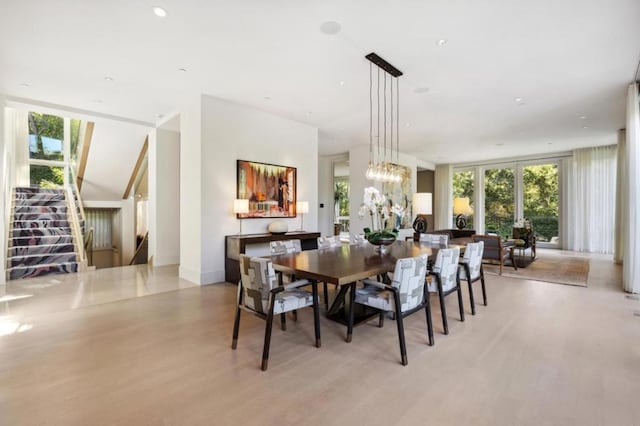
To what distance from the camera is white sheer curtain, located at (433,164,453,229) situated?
11297mm

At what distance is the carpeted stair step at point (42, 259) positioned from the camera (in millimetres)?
5348

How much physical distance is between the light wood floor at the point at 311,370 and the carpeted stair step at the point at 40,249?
257cm

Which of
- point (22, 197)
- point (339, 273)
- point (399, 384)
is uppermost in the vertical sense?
point (22, 197)

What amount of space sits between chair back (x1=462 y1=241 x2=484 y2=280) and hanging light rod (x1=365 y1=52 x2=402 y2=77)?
2.37 m

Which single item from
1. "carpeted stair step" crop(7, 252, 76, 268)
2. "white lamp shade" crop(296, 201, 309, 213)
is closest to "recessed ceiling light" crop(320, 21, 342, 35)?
"white lamp shade" crop(296, 201, 309, 213)

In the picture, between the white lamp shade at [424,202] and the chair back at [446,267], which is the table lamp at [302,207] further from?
the chair back at [446,267]

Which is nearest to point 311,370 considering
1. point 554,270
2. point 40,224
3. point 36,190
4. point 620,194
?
point 554,270

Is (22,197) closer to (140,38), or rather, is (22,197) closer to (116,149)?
(116,149)

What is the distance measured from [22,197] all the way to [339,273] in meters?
8.16

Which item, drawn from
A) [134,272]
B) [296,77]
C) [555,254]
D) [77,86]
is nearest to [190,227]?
[134,272]

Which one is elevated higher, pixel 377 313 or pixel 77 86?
pixel 77 86

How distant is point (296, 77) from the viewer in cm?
415

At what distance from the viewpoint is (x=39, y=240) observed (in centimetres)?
589

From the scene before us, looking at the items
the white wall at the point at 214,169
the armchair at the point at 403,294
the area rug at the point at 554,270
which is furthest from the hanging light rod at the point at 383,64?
the area rug at the point at 554,270
